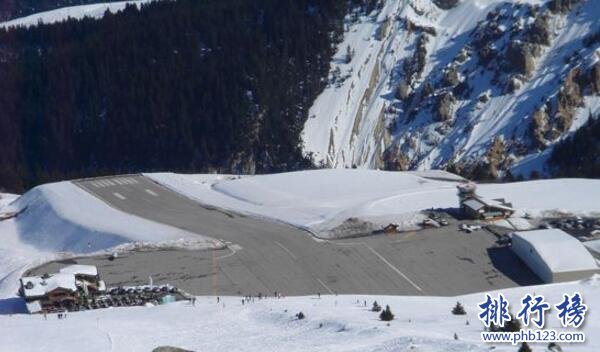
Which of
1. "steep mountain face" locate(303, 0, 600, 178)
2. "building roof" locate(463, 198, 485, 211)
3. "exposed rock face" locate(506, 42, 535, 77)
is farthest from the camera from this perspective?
"exposed rock face" locate(506, 42, 535, 77)

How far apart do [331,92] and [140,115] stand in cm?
2987

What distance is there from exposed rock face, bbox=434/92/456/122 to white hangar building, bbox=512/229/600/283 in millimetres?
72245

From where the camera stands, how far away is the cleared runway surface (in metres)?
77.3

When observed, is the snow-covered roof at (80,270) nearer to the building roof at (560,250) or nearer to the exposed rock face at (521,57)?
the building roof at (560,250)

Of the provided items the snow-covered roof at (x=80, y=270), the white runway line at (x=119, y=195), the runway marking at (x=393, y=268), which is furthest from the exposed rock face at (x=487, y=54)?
the snow-covered roof at (x=80, y=270)

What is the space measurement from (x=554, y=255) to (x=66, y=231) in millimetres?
45412

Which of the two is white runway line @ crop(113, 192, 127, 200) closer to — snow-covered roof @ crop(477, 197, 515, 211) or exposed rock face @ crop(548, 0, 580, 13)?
snow-covered roof @ crop(477, 197, 515, 211)

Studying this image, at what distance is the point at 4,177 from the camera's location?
138 meters

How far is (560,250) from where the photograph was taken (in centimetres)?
7700

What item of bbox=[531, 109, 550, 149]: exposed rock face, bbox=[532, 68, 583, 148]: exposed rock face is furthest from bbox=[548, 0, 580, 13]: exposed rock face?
bbox=[531, 109, 550, 149]: exposed rock face

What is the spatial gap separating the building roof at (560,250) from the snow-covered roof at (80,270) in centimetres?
3163

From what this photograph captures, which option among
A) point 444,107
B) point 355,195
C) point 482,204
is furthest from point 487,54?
point 482,204

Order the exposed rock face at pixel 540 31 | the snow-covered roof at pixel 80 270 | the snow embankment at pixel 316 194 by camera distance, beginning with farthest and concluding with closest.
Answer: the exposed rock face at pixel 540 31 → the snow embankment at pixel 316 194 → the snow-covered roof at pixel 80 270

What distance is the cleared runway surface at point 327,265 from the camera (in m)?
77.3
